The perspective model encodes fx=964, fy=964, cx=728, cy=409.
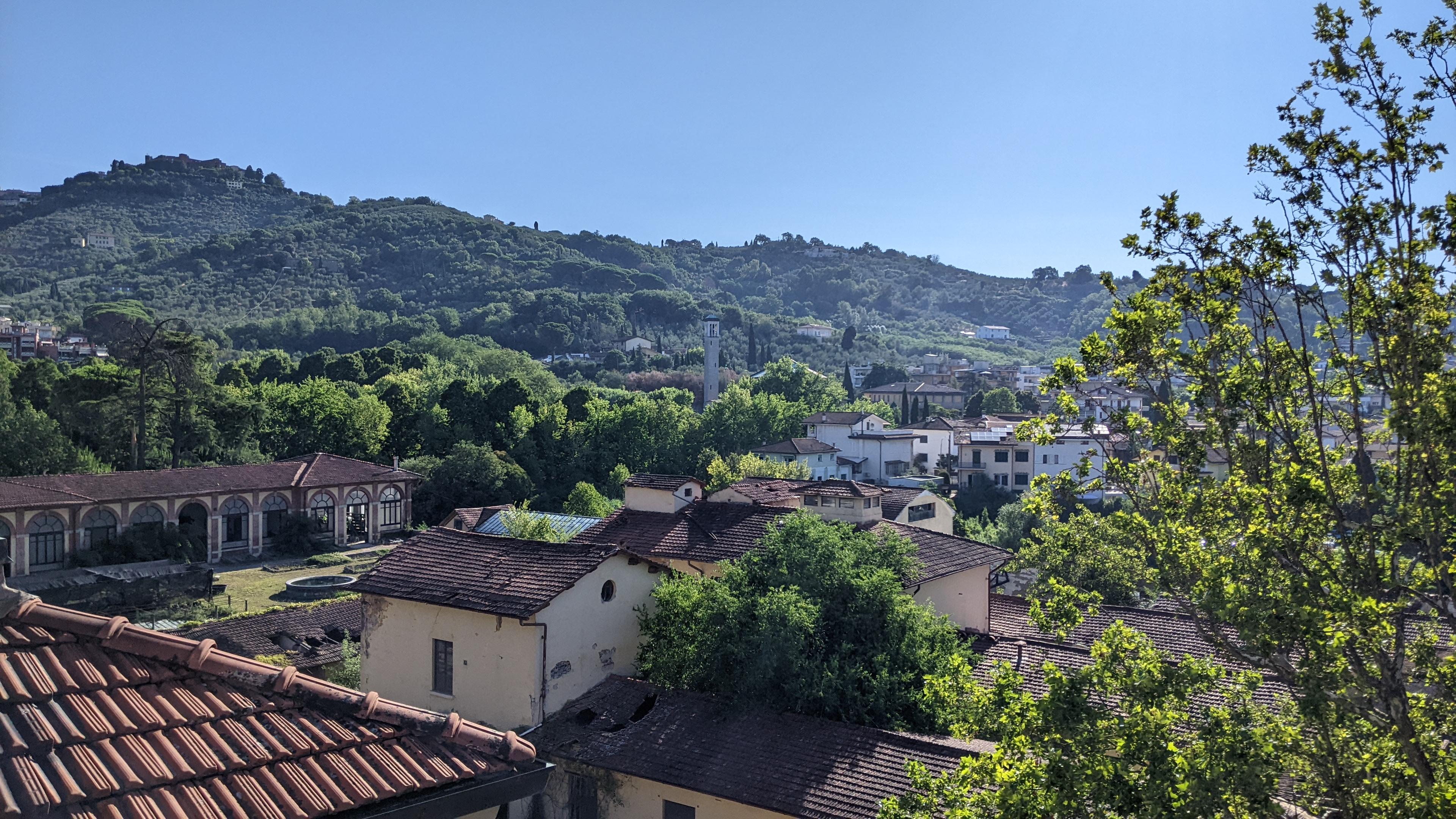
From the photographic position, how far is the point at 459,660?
1523 centimetres

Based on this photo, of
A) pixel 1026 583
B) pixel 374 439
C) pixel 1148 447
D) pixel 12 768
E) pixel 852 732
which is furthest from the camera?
pixel 374 439

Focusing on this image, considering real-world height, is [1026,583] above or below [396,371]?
below

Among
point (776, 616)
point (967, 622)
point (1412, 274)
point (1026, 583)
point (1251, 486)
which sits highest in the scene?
point (1412, 274)

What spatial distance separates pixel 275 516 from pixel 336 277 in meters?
104

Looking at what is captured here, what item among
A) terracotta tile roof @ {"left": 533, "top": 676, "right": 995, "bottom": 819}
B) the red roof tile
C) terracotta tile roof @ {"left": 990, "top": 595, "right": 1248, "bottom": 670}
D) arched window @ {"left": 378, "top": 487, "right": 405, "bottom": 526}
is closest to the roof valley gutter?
terracotta tile roof @ {"left": 533, "top": 676, "right": 995, "bottom": 819}

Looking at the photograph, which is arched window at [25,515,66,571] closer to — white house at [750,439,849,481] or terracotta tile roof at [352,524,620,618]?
terracotta tile roof at [352,524,620,618]

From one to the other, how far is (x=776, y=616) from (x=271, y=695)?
1009 cm

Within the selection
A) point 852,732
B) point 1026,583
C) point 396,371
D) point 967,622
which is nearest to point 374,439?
point 396,371

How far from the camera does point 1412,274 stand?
619 cm

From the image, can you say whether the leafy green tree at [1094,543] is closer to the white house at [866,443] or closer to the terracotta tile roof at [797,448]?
the terracotta tile roof at [797,448]

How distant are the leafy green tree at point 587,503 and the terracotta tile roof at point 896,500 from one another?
1370 centimetres

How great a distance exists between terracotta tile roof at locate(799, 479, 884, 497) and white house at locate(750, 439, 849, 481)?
1295 inches

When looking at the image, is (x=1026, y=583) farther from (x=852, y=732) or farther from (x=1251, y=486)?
(x=1251, y=486)

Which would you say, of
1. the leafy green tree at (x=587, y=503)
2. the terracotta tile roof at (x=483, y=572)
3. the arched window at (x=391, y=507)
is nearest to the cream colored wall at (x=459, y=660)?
the terracotta tile roof at (x=483, y=572)
